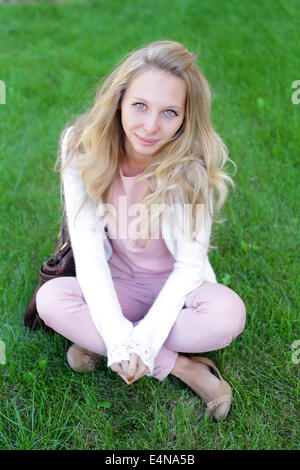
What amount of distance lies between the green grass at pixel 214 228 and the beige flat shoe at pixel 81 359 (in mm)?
36

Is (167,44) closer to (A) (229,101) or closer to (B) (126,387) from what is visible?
(B) (126,387)

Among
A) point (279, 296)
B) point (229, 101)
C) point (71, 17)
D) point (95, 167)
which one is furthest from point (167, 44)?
point (71, 17)

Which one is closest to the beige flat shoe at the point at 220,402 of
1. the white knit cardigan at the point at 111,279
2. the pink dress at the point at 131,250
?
the white knit cardigan at the point at 111,279

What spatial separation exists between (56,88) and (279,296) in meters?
2.69

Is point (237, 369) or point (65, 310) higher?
point (65, 310)

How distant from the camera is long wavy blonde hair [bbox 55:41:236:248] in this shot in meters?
1.98

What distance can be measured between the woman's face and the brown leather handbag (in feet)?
1.85

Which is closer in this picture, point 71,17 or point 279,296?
point 279,296

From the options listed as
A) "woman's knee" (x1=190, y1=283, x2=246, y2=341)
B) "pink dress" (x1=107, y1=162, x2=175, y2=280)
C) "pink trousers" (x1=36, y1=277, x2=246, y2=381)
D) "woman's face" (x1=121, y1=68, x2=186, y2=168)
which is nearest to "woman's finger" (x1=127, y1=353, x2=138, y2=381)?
"pink trousers" (x1=36, y1=277, x2=246, y2=381)

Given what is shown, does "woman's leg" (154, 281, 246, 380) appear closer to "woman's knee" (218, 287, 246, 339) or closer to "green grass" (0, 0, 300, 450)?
"woman's knee" (218, 287, 246, 339)

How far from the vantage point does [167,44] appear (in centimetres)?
190

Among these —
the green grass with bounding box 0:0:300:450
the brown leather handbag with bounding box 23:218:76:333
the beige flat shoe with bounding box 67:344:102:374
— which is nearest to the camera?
the green grass with bounding box 0:0:300:450

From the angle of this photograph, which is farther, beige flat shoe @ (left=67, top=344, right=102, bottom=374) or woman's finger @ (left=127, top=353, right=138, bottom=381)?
beige flat shoe @ (left=67, top=344, right=102, bottom=374)

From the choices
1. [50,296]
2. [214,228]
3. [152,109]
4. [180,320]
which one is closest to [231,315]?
[180,320]
